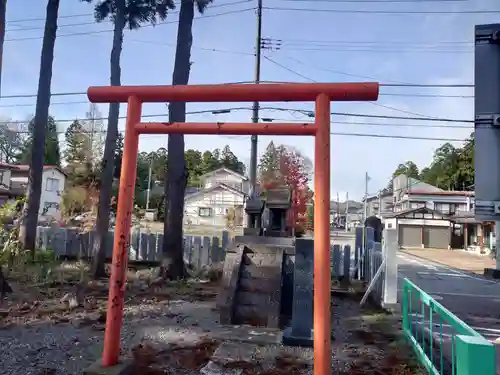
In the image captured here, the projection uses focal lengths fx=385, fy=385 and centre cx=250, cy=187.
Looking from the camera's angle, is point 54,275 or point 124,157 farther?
point 54,275

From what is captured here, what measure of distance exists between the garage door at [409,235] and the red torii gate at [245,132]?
35.1 metres

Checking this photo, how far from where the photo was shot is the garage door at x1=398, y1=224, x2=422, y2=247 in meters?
35.8

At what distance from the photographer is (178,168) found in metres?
11.2

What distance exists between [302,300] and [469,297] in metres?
7.64

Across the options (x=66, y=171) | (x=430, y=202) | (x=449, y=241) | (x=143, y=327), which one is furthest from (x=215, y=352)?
(x=430, y=202)

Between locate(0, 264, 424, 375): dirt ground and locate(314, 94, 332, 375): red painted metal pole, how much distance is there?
4.44 feet

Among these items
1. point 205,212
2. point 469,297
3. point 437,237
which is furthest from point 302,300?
point 205,212

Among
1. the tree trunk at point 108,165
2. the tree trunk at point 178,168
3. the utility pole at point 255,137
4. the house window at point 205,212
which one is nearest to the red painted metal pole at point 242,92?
the tree trunk at point 178,168

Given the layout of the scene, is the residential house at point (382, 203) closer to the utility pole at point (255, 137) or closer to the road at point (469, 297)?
the road at point (469, 297)

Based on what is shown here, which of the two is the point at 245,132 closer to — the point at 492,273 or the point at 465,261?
the point at 492,273

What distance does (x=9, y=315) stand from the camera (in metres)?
6.50

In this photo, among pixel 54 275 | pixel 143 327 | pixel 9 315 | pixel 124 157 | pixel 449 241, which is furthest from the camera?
pixel 449 241

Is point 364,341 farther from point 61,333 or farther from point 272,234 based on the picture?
point 61,333

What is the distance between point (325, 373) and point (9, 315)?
574 centimetres
